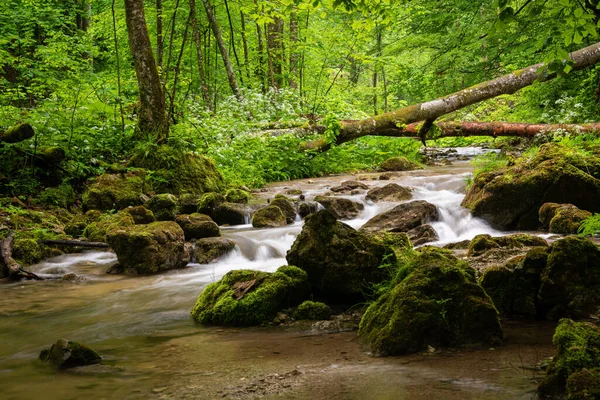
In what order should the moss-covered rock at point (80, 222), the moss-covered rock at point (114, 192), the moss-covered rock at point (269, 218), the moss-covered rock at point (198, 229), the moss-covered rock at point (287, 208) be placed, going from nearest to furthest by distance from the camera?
the moss-covered rock at point (198, 229), the moss-covered rock at point (80, 222), the moss-covered rock at point (269, 218), the moss-covered rock at point (114, 192), the moss-covered rock at point (287, 208)

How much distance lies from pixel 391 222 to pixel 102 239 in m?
4.90

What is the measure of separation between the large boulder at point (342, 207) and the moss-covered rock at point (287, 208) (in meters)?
0.65

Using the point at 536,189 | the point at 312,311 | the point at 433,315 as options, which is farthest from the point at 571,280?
the point at 536,189

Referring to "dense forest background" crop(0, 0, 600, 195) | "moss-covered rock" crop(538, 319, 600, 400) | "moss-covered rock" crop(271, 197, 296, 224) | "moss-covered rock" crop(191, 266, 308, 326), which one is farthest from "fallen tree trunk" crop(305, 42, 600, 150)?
"moss-covered rock" crop(538, 319, 600, 400)

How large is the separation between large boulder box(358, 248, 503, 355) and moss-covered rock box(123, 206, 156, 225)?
20.5 feet

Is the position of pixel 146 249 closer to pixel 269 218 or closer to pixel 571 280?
pixel 269 218

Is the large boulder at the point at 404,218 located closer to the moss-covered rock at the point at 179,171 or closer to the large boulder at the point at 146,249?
the large boulder at the point at 146,249

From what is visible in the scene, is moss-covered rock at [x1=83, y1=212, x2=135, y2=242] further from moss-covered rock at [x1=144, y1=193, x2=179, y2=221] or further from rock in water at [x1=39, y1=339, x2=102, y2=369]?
rock in water at [x1=39, y1=339, x2=102, y2=369]

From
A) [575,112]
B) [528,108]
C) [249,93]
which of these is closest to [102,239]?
[249,93]

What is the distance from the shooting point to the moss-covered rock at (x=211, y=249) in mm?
8195

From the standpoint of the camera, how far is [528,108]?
59.9ft

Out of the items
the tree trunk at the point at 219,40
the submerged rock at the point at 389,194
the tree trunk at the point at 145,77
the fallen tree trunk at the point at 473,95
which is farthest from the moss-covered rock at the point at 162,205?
the tree trunk at the point at 219,40

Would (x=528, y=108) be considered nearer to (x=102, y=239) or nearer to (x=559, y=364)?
(x=102, y=239)

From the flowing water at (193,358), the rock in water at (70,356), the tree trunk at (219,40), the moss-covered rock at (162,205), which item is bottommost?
the flowing water at (193,358)
